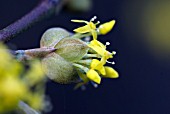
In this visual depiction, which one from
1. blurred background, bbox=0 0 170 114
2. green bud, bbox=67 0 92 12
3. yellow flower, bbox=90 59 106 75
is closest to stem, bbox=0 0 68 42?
green bud, bbox=67 0 92 12

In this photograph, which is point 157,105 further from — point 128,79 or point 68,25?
point 68,25

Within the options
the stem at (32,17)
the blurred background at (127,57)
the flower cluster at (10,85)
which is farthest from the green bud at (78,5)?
the flower cluster at (10,85)

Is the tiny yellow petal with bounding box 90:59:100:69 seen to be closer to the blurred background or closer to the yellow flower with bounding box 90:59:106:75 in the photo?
the yellow flower with bounding box 90:59:106:75

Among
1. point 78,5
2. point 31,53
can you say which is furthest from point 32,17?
point 78,5

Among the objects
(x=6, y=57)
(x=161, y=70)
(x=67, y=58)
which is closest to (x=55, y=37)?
(x=67, y=58)

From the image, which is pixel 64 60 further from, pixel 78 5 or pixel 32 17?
pixel 78 5
